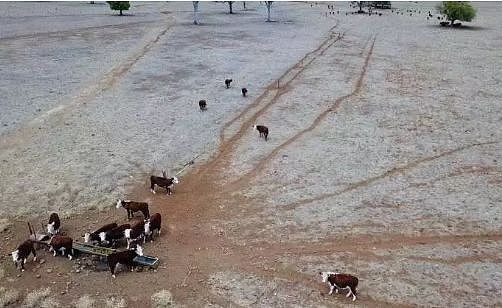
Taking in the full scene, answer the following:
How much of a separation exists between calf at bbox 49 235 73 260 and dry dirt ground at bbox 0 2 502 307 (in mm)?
368

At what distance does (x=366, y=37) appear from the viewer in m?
53.7

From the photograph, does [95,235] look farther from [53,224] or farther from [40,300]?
[40,300]

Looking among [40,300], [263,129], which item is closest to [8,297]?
[40,300]

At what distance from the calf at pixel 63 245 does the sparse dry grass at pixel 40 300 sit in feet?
4.70

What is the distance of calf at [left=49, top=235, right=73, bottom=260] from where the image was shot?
13992mm

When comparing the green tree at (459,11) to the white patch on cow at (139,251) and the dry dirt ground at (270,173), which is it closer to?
the dry dirt ground at (270,173)

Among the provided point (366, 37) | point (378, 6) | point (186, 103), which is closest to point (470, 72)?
point (366, 37)

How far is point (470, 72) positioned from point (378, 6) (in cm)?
5639

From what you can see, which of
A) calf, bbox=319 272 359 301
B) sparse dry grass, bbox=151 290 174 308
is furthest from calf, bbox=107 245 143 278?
calf, bbox=319 272 359 301

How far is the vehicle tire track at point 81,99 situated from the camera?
A: 23.2 metres

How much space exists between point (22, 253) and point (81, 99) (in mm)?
17466

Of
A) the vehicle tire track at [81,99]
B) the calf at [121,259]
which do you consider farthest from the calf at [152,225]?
the vehicle tire track at [81,99]

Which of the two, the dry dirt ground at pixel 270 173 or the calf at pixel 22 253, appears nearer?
the dry dirt ground at pixel 270 173

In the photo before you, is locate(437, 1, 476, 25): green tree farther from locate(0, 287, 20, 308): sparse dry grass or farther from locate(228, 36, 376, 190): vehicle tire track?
locate(0, 287, 20, 308): sparse dry grass
